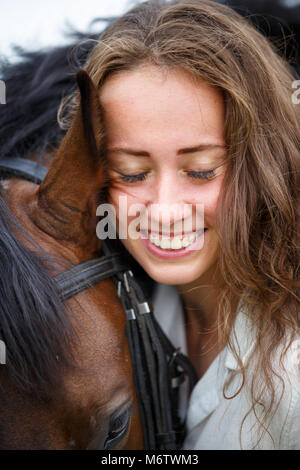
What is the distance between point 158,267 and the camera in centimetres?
101

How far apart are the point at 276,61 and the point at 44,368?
0.92 metres

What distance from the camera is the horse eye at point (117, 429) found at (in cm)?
87

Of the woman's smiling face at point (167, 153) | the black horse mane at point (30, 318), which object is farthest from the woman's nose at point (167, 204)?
the black horse mane at point (30, 318)

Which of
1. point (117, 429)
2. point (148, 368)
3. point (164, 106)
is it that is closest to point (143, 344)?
point (148, 368)

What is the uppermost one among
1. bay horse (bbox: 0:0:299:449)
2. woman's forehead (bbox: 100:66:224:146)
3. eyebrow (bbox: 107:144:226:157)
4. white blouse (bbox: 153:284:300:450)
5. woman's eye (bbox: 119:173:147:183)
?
woman's forehead (bbox: 100:66:224:146)

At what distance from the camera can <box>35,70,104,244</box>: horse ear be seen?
841 mm

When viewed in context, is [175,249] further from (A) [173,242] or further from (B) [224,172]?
(B) [224,172]

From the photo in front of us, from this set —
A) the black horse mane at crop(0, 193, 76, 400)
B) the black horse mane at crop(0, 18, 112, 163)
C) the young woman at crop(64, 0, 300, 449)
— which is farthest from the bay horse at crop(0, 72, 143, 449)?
the black horse mane at crop(0, 18, 112, 163)

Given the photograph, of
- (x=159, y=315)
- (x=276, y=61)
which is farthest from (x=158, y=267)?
(x=276, y=61)

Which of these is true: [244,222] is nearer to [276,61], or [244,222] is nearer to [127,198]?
[127,198]

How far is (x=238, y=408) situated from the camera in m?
1.02

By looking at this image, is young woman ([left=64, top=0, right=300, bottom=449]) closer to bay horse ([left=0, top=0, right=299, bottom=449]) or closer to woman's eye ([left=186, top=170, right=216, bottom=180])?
woman's eye ([left=186, top=170, right=216, bottom=180])

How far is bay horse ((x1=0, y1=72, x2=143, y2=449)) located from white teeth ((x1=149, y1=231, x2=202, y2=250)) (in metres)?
0.15

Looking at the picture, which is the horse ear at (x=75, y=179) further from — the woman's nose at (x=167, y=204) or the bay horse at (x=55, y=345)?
the woman's nose at (x=167, y=204)
